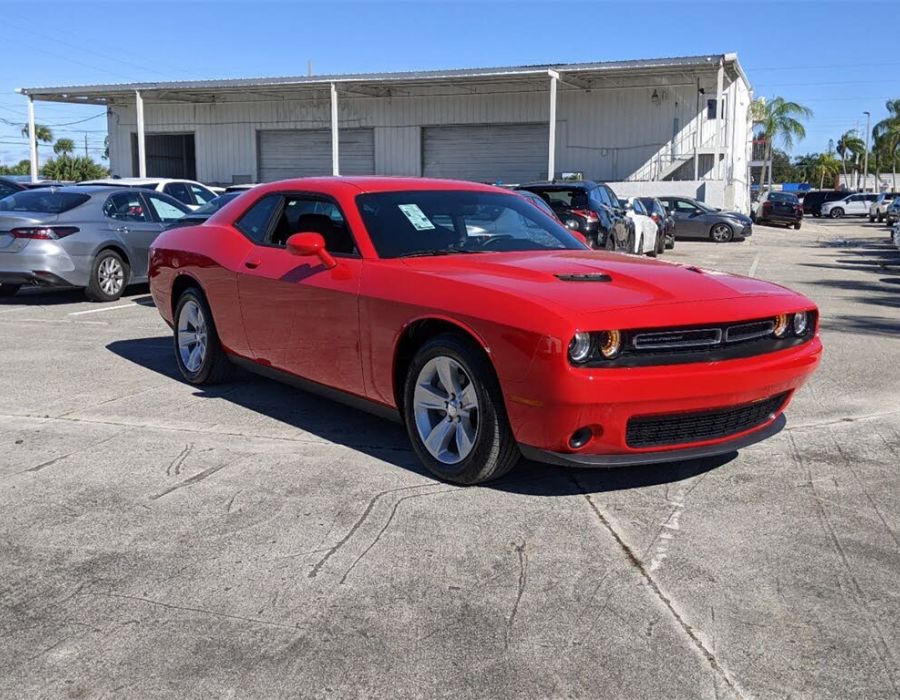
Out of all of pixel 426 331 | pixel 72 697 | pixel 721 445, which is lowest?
pixel 72 697

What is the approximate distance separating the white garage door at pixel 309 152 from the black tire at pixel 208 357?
110ft

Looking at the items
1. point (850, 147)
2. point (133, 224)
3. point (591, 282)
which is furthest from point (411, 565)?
point (850, 147)

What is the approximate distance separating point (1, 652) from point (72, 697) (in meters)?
0.43

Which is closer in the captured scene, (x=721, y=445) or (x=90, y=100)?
(x=721, y=445)

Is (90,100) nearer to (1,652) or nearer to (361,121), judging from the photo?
(361,121)

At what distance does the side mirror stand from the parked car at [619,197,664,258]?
13013mm

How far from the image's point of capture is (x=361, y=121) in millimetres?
39781

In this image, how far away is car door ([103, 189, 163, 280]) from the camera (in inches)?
468

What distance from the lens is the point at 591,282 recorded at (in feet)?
15.0

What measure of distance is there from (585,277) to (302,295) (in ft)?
5.65

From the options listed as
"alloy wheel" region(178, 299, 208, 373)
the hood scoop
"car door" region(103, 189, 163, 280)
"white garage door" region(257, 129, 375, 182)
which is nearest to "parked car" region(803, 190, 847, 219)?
"white garage door" region(257, 129, 375, 182)

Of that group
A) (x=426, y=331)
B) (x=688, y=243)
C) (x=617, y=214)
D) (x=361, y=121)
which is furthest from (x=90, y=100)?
(x=426, y=331)

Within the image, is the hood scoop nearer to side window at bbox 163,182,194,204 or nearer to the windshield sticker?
the windshield sticker

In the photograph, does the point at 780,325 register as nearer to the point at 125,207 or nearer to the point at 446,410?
the point at 446,410
